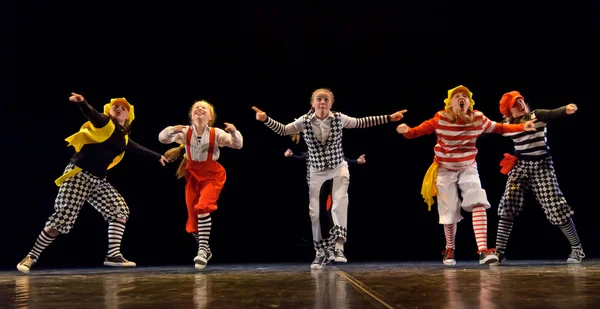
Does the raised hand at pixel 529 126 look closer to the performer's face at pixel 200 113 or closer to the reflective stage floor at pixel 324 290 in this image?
the reflective stage floor at pixel 324 290

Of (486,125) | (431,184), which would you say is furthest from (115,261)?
(486,125)

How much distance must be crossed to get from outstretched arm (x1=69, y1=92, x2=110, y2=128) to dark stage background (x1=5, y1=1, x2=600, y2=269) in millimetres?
1304

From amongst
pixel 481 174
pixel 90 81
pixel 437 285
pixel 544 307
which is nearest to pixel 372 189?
pixel 481 174

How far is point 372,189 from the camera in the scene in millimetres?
5422

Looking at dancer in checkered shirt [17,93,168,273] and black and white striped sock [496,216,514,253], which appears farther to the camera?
black and white striped sock [496,216,514,253]

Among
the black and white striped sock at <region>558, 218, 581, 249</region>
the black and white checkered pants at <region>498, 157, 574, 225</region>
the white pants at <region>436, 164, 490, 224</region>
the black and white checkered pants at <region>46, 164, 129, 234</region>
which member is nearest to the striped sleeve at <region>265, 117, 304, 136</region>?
the white pants at <region>436, 164, 490, 224</region>

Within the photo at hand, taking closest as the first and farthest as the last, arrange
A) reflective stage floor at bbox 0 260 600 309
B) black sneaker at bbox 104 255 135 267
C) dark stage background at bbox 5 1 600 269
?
reflective stage floor at bbox 0 260 600 309 < black sneaker at bbox 104 255 135 267 < dark stage background at bbox 5 1 600 269

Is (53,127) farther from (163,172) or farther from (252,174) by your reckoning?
(252,174)

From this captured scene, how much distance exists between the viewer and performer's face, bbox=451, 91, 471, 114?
398cm

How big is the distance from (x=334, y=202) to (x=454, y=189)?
2.52 feet

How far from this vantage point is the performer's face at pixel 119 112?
4281 millimetres

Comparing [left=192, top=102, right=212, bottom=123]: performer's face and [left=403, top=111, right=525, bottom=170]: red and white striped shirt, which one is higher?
[left=192, top=102, right=212, bottom=123]: performer's face

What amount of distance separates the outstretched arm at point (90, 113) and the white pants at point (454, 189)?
2182mm

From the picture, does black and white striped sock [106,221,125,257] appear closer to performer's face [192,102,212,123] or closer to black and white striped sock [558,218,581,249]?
performer's face [192,102,212,123]
